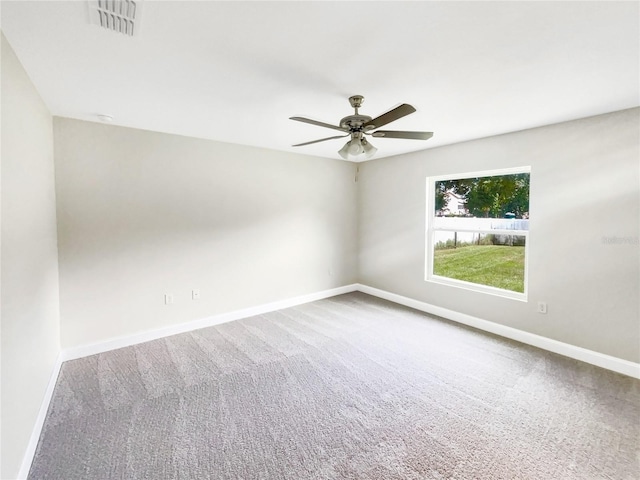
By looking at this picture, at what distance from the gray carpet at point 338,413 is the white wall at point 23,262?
320 mm

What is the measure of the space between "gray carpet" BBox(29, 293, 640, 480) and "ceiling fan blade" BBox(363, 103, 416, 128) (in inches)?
83.9

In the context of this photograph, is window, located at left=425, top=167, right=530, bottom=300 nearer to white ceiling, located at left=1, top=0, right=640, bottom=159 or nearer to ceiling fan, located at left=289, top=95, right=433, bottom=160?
white ceiling, located at left=1, top=0, right=640, bottom=159

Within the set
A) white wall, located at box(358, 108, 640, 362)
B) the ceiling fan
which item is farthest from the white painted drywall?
white wall, located at box(358, 108, 640, 362)

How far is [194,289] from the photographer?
3742 mm

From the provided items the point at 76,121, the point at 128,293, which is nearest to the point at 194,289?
the point at 128,293

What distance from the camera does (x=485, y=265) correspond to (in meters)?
4.00

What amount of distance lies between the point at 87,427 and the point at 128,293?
1.52 m

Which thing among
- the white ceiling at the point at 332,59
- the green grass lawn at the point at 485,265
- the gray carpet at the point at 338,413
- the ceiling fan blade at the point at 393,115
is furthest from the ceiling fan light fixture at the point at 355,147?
the green grass lawn at the point at 485,265

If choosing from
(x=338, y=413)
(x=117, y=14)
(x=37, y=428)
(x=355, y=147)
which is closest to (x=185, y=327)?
(x=37, y=428)

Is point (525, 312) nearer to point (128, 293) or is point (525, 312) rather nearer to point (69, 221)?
point (128, 293)

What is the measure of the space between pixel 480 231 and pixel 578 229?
42.5 inches

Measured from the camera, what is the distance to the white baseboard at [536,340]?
2.74 m

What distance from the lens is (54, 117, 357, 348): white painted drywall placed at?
300cm

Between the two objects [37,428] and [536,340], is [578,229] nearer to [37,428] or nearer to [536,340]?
[536,340]
